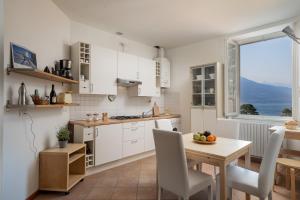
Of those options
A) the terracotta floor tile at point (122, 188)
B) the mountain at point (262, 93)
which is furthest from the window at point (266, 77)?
the terracotta floor tile at point (122, 188)

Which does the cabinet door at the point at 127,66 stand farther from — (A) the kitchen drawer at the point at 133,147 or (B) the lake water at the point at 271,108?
(B) the lake water at the point at 271,108

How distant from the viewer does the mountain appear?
347 centimetres

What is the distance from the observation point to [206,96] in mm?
4020

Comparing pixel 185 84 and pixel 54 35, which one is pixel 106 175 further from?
pixel 185 84

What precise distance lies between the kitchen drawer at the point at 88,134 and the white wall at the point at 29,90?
427mm

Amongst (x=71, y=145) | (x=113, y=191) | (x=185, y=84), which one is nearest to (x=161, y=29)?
(x=185, y=84)

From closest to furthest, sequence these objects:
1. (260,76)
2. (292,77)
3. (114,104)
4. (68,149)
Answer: (68,149) → (292,77) → (260,76) → (114,104)

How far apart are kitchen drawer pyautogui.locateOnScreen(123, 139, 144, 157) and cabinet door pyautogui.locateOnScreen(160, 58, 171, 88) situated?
1623 millimetres

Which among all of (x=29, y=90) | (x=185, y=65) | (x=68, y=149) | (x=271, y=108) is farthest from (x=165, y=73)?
(x=29, y=90)

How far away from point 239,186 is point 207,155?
42cm

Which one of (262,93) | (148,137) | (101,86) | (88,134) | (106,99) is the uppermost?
(101,86)

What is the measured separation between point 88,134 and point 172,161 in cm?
167

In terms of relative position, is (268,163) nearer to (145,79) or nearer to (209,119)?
(209,119)

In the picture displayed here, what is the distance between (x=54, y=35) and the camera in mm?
2777
